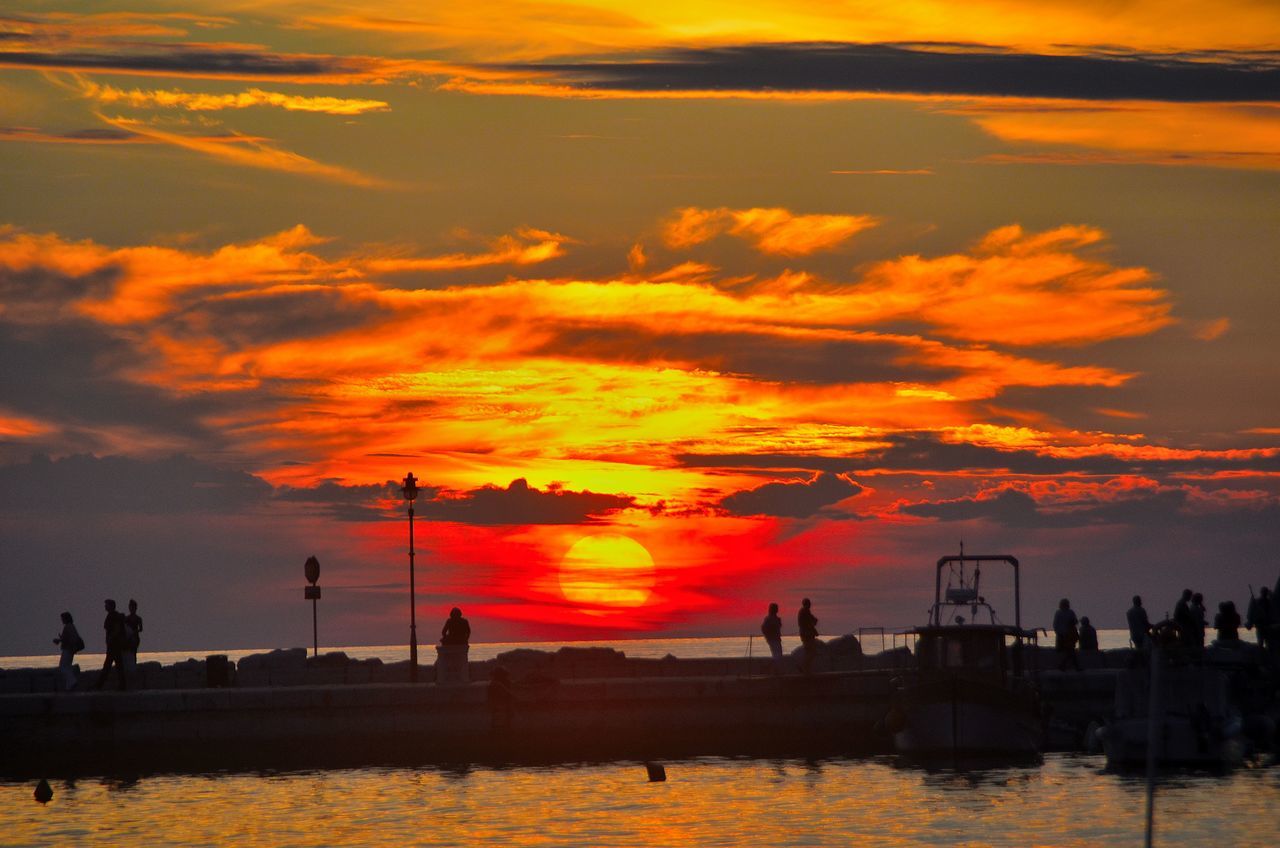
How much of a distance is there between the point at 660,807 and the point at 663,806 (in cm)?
17

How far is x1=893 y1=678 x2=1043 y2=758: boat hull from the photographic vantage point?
147 ft

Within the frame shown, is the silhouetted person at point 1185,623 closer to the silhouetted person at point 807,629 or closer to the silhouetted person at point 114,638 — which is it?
the silhouetted person at point 807,629

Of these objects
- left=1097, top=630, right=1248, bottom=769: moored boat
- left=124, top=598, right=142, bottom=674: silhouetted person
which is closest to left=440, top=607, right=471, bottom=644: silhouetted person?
left=124, top=598, right=142, bottom=674: silhouetted person

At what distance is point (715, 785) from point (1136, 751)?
9.34 m

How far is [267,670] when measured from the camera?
55531 mm

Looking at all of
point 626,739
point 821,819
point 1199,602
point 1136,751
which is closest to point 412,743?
point 626,739

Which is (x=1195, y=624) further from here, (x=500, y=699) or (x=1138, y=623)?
(x=500, y=699)

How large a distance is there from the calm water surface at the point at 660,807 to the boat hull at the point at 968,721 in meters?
0.89

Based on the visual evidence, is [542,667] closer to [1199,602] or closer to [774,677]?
[774,677]

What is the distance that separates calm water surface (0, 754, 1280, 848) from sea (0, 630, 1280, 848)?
0.18ft

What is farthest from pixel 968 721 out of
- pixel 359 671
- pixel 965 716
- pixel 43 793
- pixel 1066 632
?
pixel 43 793

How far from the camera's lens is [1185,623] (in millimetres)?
51312

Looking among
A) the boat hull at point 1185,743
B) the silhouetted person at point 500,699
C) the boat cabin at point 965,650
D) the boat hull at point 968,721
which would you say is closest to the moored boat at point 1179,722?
the boat hull at point 1185,743

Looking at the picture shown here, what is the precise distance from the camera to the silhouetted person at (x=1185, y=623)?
167 feet
